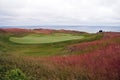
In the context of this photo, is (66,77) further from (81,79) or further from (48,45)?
(48,45)

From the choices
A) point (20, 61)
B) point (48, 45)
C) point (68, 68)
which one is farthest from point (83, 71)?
point (48, 45)

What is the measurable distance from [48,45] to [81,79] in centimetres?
1850

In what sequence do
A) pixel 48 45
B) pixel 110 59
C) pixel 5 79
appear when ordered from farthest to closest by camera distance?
pixel 48 45, pixel 110 59, pixel 5 79

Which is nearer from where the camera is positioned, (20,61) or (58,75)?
(58,75)

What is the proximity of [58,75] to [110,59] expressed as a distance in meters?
3.77

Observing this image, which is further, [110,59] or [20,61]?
[110,59]

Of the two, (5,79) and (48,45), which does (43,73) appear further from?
(48,45)

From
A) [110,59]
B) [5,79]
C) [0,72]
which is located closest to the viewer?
[5,79]

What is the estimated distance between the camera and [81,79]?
448 inches

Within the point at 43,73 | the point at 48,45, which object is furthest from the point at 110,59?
the point at 48,45

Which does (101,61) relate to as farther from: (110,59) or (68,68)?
(68,68)

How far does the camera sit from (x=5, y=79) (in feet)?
33.9

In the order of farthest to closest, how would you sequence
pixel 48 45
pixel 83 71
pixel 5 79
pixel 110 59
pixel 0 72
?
pixel 48 45
pixel 110 59
pixel 83 71
pixel 0 72
pixel 5 79

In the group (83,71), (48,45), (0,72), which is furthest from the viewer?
(48,45)
